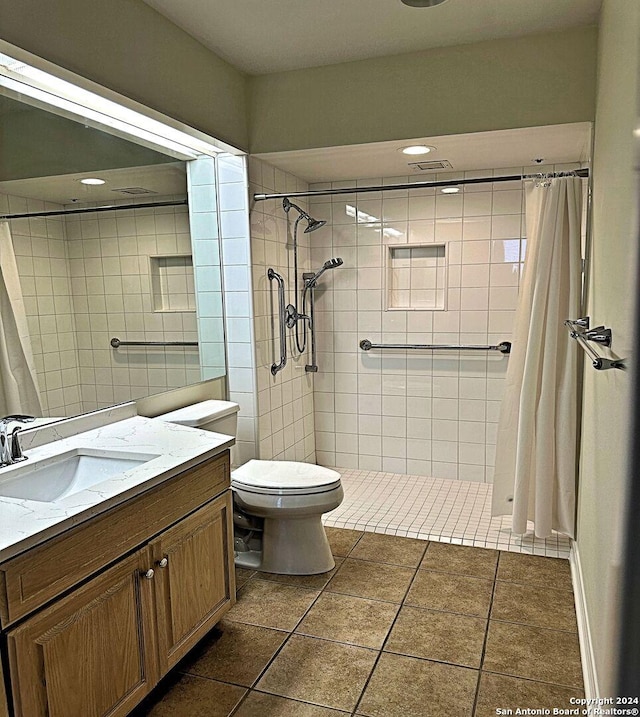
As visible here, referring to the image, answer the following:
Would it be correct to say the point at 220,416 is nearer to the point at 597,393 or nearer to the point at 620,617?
the point at 597,393

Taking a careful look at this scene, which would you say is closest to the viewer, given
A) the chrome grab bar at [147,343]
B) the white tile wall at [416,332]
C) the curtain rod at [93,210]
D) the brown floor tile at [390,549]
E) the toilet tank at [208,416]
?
the curtain rod at [93,210]

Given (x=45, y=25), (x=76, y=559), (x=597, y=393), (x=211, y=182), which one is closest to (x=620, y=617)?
(x=76, y=559)

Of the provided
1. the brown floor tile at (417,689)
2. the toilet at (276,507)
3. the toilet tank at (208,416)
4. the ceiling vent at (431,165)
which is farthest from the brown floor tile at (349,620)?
the ceiling vent at (431,165)

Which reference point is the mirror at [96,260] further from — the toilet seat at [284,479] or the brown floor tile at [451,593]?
Answer: the brown floor tile at [451,593]

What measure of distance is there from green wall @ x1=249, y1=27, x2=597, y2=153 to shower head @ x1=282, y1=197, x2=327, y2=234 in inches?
18.5

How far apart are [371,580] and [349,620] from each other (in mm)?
334

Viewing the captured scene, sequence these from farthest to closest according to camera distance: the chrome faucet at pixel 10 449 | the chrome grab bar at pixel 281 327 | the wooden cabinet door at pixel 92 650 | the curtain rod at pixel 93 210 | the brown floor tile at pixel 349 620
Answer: the chrome grab bar at pixel 281 327
the brown floor tile at pixel 349 620
the curtain rod at pixel 93 210
the chrome faucet at pixel 10 449
the wooden cabinet door at pixel 92 650

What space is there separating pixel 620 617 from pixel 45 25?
2.18 m

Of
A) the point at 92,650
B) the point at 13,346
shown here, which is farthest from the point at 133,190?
the point at 92,650

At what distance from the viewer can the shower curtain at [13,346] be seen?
6.55 ft

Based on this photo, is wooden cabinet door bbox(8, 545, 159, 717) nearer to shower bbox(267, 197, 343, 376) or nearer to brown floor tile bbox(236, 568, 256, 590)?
brown floor tile bbox(236, 568, 256, 590)

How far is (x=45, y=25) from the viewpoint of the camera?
1.86 metres

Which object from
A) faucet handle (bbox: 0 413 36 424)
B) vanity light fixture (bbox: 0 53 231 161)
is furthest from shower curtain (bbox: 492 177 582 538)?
faucet handle (bbox: 0 413 36 424)

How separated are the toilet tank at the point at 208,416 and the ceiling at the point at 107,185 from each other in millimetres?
964
